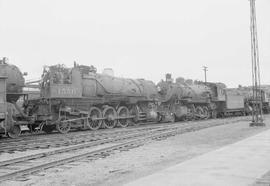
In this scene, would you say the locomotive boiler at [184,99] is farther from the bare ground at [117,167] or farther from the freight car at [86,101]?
the bare ground at [117,167]

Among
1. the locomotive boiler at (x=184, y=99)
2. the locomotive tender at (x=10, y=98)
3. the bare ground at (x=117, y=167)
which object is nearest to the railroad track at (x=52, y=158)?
the bare ground at (x=117, y=167)

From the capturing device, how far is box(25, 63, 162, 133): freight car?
19.5 m

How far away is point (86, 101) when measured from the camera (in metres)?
21.3

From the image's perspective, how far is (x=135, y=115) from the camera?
25.0 m

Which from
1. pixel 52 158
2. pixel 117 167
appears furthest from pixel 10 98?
pixel 117 167

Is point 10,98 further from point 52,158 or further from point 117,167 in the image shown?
point 117,167

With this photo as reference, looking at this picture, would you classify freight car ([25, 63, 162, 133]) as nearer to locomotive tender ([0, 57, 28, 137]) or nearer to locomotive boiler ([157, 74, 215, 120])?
locomotive tender ([0, 57, 28, 137])

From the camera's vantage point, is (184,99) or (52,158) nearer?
(52,158)

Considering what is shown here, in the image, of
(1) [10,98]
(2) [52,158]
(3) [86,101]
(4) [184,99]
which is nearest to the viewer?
(2) [52,158]

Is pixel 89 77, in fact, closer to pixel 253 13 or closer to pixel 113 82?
pixel 113 82

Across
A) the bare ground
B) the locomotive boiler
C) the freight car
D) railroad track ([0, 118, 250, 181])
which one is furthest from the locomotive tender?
the locomotive boiler

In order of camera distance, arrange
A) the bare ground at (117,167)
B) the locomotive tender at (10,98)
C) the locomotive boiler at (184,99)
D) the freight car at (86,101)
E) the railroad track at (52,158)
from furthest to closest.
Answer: the locomotive boiler at (184,99) → the freight car at (86,101) → the locomotive tender at (10,98) → the railroad track at (52,158) → the bare ground at (117,167)

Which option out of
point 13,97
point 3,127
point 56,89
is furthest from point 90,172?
point 56,89

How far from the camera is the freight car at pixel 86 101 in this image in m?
19.5
